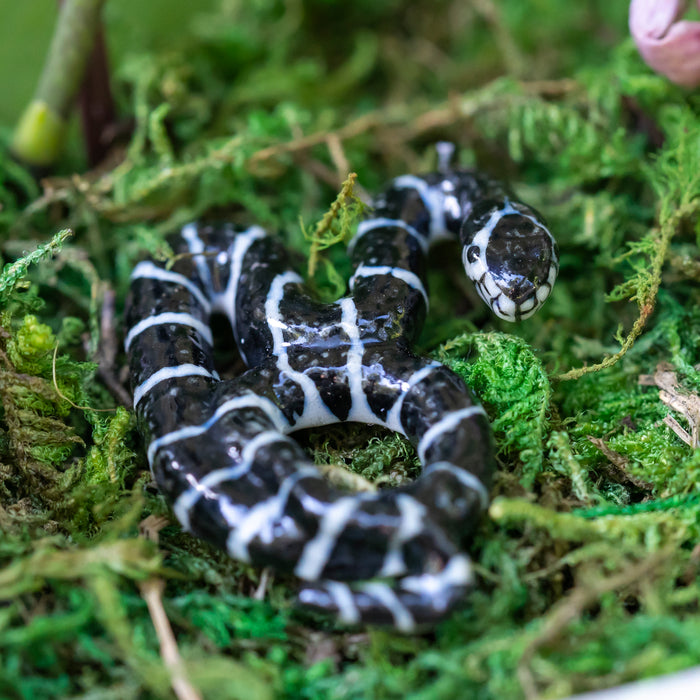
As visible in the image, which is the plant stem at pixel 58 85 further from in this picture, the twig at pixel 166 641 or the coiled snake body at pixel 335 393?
the twig at pixel 166 641

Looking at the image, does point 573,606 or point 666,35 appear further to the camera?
point 666,35

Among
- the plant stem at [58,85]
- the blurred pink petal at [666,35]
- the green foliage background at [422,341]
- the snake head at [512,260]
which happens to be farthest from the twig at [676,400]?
the plant stem at [58,85]

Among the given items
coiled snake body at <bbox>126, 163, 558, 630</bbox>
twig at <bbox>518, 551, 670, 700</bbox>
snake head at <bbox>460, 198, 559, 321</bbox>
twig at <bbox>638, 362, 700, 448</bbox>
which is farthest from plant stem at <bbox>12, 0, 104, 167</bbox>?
twig at <bbox>518, 551, 670, 700</bbox>

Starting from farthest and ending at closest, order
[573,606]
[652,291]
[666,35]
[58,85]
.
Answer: [58,85], [666,35], [652,291], [573,606]

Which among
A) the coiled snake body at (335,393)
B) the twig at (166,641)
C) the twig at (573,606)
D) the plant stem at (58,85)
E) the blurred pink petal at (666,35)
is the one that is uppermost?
the plant stem at (58,85)

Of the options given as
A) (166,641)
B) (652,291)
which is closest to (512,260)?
(652,291)

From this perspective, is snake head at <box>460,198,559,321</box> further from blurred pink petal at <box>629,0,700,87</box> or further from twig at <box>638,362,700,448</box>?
blurred pink petal at <box>629,0,700,87</box>

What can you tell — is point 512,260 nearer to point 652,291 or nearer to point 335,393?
point 652,291
